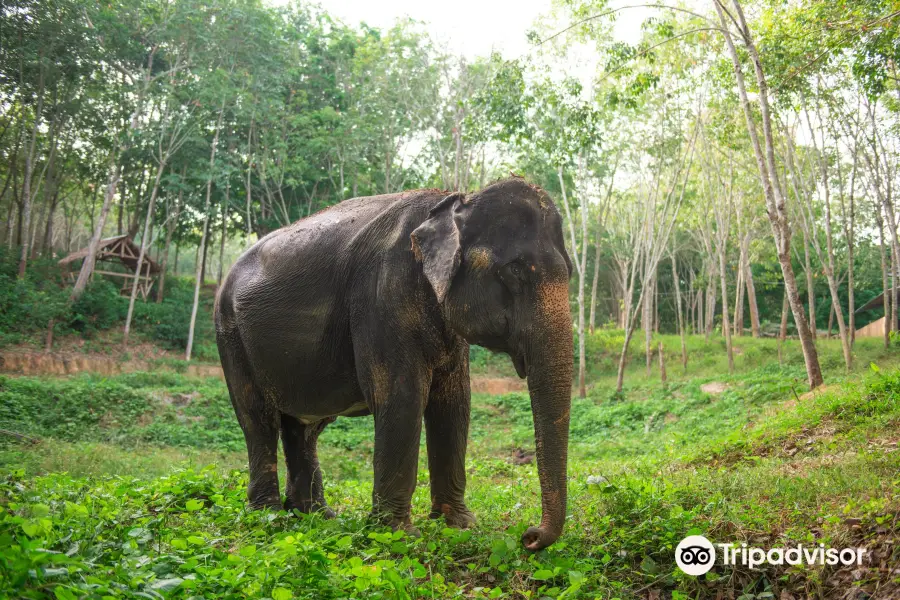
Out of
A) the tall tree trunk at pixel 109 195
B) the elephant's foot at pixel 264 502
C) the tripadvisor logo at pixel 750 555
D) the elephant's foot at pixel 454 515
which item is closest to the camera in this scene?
the tripadvisor logo at pixel 750 555

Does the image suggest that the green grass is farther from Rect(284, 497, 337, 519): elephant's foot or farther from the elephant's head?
the elephant's head

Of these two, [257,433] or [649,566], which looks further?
[257,433]

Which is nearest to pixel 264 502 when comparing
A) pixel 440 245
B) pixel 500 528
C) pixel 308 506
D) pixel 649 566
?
pixel 308 506

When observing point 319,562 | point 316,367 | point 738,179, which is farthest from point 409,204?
point 738,179

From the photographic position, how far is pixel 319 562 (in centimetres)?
335

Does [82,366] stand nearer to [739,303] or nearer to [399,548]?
[399,548]

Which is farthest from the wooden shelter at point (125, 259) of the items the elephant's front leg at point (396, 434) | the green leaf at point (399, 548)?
the green leaf at point (399, 548)

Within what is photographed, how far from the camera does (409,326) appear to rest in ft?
15.3

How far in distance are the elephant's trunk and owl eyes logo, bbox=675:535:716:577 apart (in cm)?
70

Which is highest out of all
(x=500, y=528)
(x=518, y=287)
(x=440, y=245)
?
(x=440, y=245)

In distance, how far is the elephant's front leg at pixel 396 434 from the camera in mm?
4609

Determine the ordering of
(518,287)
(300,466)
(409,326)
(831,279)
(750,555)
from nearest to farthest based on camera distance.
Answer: (750,555)
(518,287)
(409,326)
(300,466)
(831,279)

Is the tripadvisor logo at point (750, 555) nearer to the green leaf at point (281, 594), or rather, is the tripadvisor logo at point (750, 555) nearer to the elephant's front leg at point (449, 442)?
the elephant's front leg at point (449, 442)

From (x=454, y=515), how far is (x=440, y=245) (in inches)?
82.1
